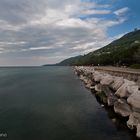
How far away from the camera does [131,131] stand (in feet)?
60.4

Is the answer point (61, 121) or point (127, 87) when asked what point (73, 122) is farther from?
point (127, 87)

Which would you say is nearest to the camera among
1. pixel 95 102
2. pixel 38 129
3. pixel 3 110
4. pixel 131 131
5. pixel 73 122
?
pixel 131 131

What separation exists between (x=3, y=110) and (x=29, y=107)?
135 inches

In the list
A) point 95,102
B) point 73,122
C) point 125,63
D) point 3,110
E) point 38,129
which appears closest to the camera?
point 38,129

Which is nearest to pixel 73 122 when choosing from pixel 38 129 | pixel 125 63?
pixel 38 129

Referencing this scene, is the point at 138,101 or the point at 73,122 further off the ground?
the point at 138,101

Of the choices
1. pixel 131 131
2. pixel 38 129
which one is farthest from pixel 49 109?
pixel 131 131

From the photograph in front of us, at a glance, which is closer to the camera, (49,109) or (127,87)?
(127,87)

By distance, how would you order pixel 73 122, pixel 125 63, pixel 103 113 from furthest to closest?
pixel 125 63 → pixel 103 113 → pixel 73 122

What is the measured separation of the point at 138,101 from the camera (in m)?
18.7

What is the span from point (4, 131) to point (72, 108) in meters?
10.6

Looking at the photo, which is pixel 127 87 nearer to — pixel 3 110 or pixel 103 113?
pixel 103 113

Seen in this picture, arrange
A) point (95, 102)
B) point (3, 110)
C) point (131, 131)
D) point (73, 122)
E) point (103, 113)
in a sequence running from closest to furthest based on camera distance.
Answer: point (131, 131) → point (73, 122) → point (103, 113) → point (3, 110) → point (95, 102)

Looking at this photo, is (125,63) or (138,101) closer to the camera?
(138,101)
